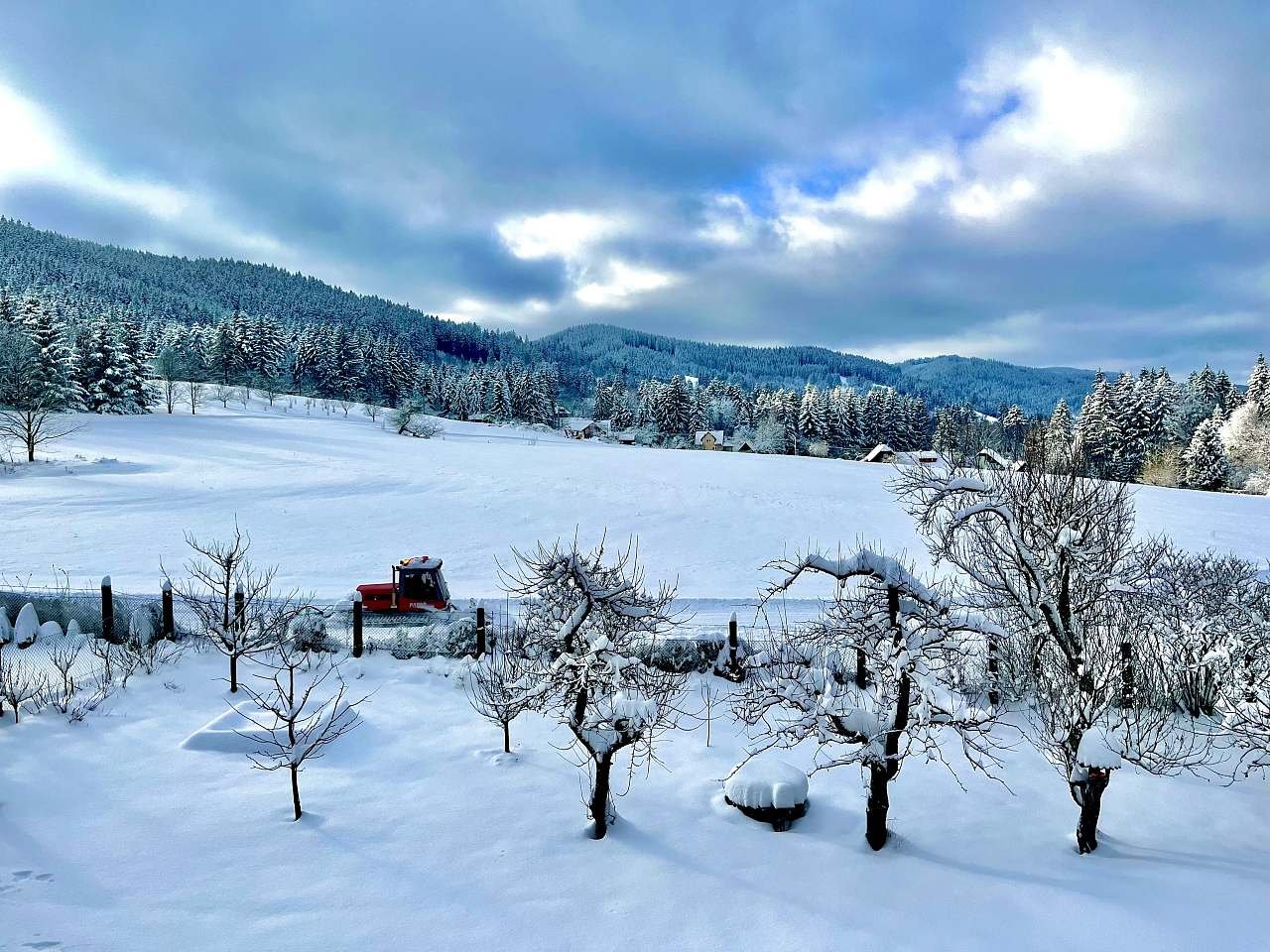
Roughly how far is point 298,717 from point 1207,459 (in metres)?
67.7

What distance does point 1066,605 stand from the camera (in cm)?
1123

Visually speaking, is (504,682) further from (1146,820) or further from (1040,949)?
(1146,820)

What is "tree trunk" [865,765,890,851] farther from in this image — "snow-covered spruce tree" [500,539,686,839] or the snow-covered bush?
the snow-covered bush

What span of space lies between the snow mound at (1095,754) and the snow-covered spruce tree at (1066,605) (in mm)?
237

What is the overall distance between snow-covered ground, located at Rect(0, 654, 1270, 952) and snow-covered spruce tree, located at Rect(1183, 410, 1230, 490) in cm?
5727

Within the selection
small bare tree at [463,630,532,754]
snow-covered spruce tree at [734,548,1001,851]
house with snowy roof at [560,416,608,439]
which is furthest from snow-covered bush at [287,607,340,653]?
house with snowy roof at [560,416,608,439]

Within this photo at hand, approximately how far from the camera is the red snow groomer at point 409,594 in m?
15.4

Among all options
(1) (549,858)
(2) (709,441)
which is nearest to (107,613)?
(1) (549,858)

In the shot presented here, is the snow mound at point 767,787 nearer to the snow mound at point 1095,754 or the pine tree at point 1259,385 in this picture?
the snow mound at point 1095,754

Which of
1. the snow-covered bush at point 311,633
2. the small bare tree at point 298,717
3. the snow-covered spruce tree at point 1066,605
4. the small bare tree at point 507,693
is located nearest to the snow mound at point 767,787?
the small bare tree at point 507,693

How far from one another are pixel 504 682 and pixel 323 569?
554 inches

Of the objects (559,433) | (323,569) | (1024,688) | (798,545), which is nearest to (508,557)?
(323,569)

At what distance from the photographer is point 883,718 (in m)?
7.48

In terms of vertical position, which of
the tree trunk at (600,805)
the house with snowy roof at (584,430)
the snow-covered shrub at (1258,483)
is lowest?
the tree trunk at (600,805)
